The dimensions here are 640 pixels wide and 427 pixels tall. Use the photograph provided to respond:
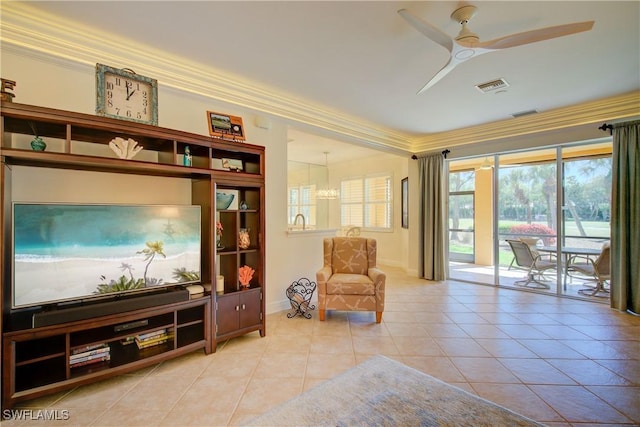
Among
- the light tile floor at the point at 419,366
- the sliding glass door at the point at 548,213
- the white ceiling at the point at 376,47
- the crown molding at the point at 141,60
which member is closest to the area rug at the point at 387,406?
the light tile floor at the point at 419,366

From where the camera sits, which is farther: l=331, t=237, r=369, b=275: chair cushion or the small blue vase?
l=331, t=237, r=369, b=275: chair cushion

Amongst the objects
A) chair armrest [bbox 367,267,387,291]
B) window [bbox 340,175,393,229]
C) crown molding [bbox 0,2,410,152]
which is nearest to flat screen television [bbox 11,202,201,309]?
crown molding [bbox 0,2,410,152]

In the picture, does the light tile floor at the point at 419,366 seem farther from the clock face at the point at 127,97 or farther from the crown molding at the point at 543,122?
the crown molding at the point at 543,122

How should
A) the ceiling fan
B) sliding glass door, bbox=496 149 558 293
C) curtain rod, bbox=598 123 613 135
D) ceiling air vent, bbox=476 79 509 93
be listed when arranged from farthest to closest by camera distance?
sliding glass door, bbox=496 149 558 293
curtain rod, bbox=598 123 613 135
ceiling air vent, bbox=476 79 509 93
the ceiling fan

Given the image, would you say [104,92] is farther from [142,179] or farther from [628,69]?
[628,69]

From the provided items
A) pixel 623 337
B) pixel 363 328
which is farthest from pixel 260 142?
pixel 623 337

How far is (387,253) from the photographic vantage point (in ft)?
23.2

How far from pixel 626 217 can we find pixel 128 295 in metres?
5.70

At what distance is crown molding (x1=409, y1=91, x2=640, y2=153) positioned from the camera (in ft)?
12.1

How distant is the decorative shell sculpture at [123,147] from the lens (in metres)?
2.23

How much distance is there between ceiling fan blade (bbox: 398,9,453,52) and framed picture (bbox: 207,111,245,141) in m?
1.78

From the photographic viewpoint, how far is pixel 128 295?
235cm

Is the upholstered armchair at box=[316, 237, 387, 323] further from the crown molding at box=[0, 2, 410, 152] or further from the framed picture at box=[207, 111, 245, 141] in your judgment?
the crown molding at box=[0, 2, 410, 152]

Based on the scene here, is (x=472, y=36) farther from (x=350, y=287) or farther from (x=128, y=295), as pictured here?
(x=128, y=295)
